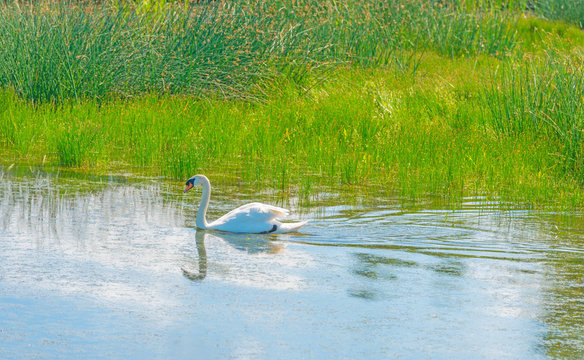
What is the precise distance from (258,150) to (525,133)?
317 cm

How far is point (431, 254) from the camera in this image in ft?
22.3

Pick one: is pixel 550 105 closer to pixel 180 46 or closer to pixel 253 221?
pixel 253 221

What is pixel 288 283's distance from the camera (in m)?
6.00

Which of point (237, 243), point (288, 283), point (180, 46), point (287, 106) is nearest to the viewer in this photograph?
point (288, 283)

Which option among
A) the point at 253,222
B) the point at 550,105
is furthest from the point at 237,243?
the point at 550,105

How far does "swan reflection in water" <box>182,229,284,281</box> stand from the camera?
677 cm

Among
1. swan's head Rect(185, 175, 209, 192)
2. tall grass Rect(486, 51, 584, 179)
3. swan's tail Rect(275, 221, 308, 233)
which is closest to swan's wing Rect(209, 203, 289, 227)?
swan's tail Rect(275, 221, 308, 233)

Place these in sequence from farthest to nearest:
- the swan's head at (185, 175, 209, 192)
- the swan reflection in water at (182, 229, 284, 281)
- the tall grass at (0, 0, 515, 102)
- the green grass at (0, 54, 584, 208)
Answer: the tall grass at (0, 0, 515, 102) → the green grass at (0, 54, 584, 208) → the swan's head at (185, 175, 209, 192) → the swan reflection in water at (182, 229, 284, 281)

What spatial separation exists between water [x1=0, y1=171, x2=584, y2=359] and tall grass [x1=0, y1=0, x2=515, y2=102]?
14.3 ft

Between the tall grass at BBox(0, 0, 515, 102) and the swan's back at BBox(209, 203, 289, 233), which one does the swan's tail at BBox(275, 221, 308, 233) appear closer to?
the swan's back at BBox(209, 203, 289, 233)

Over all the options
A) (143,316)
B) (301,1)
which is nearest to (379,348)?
(143,316)

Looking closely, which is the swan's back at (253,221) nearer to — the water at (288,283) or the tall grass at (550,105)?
the water at (288,283)

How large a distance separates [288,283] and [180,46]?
838cm

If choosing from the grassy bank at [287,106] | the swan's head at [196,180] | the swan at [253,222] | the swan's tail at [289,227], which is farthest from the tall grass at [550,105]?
the swan's head at [196,180]
